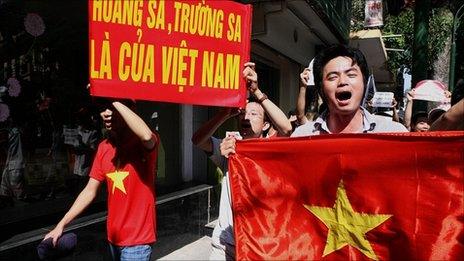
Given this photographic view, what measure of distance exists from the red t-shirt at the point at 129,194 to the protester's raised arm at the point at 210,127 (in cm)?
28

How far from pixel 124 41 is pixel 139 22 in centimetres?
13

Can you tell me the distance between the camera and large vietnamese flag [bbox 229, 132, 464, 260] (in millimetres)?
2010

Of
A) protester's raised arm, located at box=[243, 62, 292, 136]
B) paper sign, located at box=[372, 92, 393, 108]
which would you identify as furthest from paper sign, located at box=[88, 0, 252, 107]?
paper sign, located at box=[372, 92, 393, 108]

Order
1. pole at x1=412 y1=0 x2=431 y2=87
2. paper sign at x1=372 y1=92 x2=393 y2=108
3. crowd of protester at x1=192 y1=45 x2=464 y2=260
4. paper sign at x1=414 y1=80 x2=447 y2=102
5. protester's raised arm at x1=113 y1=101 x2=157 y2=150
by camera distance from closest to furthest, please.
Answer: crowd of protester at x1=192 y1=45 x2=464 y2=260, protester's raised arm at x1=113 y1=101 x2=157 y2=150, paper sign at x1=414 y1=80 x2=447 y2=102, pole at x1=412 y1=0 x2=431 y2=87, paper sign at x1=372 y1=92 x2=393 y2=108

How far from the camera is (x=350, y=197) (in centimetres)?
219

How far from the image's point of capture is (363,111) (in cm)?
228

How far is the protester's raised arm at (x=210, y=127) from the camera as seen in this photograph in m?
2.68

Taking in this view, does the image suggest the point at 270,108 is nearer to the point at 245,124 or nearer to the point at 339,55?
the point at 245,124

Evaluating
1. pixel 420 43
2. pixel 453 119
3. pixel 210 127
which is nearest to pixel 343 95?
pixel 453 119

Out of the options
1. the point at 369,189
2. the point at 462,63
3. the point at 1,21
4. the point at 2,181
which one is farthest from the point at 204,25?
the point at 462,63

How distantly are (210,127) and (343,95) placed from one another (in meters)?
0.87

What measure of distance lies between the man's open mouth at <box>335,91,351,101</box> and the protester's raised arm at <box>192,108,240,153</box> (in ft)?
2.28

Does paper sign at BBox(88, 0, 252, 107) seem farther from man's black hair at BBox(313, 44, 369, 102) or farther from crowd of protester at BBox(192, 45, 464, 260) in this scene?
man's black hair at BBox(313, 44, 369, 102)

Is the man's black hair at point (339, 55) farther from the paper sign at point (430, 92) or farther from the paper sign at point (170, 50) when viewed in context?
the paper sign at point (430, 92)
